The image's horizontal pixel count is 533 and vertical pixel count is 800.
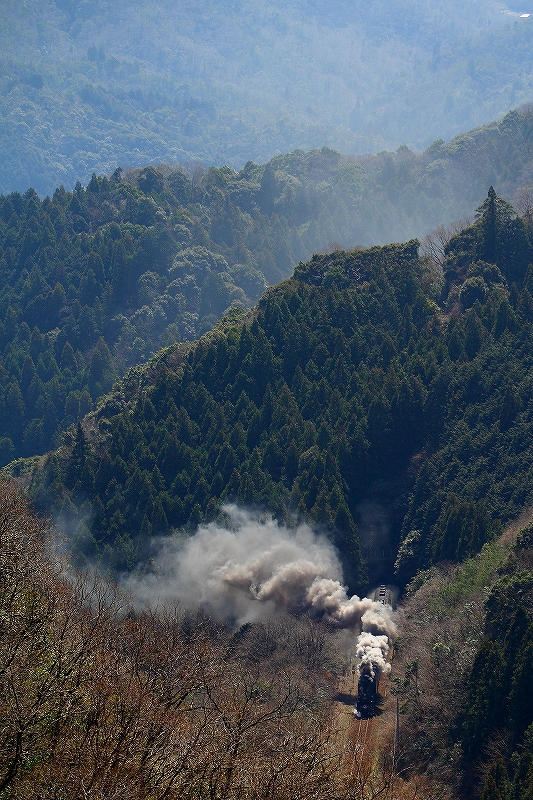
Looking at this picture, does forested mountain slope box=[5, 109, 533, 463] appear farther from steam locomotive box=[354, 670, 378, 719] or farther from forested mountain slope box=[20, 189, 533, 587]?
steam locomotive box=[354, 670, 378, 719]

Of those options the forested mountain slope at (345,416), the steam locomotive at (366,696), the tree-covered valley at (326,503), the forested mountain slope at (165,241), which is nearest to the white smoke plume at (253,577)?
the tree-covered valley at (326,503)

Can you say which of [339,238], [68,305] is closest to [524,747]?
[68,305]

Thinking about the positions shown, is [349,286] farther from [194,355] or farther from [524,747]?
[524,747]

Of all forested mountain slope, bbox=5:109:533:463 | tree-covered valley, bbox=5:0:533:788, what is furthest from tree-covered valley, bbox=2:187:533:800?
forested mountain slope, bbox=5:109:533:463

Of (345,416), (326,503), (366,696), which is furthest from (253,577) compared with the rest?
(345,416)

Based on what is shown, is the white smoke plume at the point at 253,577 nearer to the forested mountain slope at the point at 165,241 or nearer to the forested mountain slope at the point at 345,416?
the forested mountain slope at the point at 345,416

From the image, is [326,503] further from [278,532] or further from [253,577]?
[253,577]
